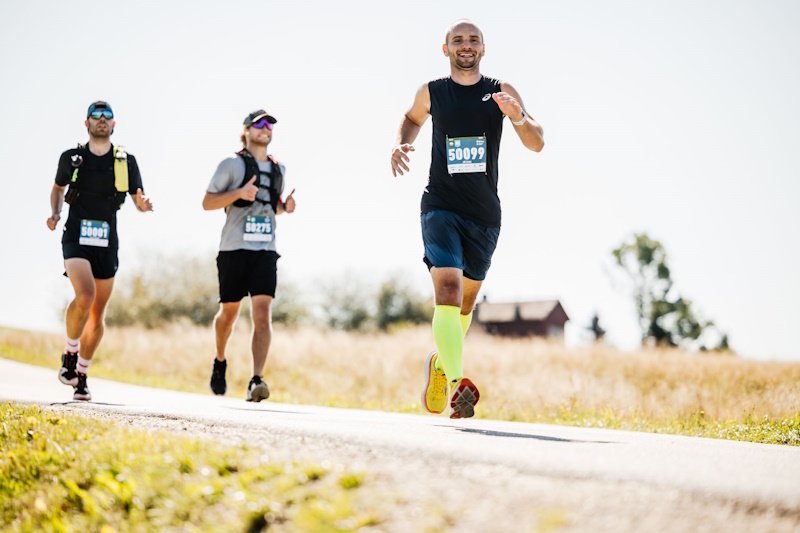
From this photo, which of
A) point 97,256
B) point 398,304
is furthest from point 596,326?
point 97,256

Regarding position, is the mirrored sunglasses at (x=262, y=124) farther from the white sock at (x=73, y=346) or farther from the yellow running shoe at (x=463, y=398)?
the yellow running shoe at (x=463, y=398)

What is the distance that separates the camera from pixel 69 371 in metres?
8.55

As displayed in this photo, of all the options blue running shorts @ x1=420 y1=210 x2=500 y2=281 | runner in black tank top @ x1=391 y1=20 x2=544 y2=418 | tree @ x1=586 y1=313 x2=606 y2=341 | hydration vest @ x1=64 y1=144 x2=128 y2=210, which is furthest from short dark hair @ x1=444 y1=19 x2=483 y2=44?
tree @ x1=586 y1=313 x2=606 y2=341

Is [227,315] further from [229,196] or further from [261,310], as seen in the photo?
[229,196]

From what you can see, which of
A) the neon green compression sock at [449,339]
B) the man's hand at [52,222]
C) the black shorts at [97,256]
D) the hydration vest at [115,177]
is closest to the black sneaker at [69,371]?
the black shorts at [97,256]

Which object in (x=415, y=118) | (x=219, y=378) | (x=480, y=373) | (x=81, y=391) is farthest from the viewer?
(x=480, y=373)

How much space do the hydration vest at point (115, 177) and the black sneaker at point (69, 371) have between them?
1.58 metres

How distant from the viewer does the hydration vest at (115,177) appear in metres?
8.71

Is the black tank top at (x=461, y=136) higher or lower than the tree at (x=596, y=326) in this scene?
higher

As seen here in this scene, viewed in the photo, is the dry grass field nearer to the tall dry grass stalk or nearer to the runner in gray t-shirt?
the tall dry grass stalk

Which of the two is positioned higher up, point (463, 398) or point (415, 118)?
point (415, 118)

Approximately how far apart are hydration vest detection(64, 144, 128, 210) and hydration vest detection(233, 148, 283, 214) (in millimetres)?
1181

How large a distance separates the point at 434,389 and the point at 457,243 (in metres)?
1.08

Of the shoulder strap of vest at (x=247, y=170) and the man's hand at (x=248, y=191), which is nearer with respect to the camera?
the man's hand at (x=248, y=191)
